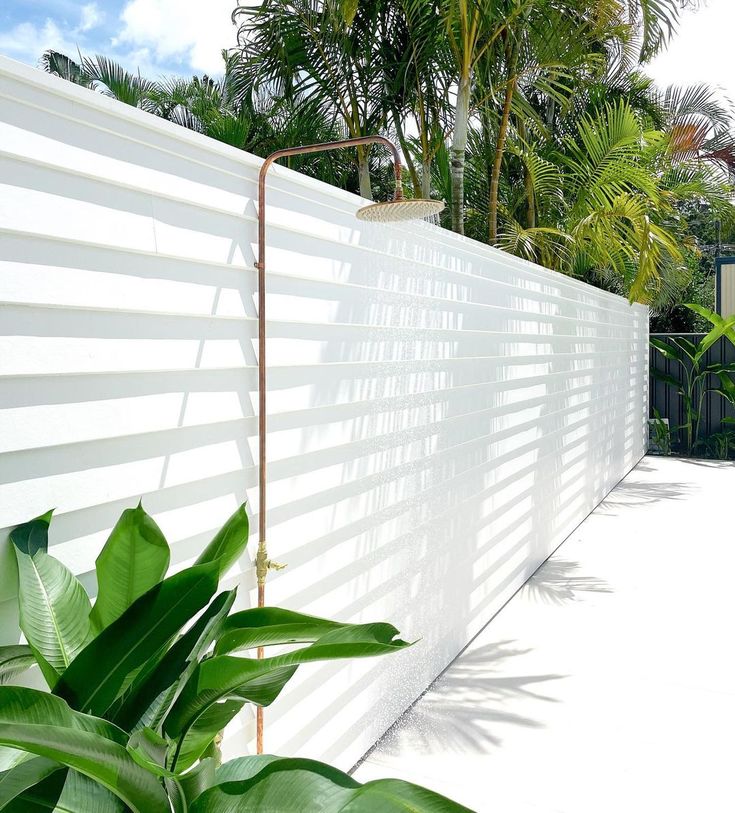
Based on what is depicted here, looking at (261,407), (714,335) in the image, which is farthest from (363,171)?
(714,335)

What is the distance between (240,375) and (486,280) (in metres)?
2.09

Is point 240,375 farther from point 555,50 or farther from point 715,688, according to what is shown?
point 555,50

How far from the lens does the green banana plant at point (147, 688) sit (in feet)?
3.17

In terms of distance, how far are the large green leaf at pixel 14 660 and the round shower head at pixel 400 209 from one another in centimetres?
117

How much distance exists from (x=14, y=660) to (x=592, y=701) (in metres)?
2.33

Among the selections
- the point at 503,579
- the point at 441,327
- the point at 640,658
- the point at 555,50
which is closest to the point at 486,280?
the point at 441,327

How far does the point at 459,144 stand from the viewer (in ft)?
17.3

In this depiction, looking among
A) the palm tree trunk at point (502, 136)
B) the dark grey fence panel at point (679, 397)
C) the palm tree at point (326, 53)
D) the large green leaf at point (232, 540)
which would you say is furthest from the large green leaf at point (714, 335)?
the large green leaf at point (232, 540)

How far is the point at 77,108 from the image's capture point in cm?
148

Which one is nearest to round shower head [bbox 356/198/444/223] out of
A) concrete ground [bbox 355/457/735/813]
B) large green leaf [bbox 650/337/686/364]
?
concrete ground [bbox 355/457/735/813]

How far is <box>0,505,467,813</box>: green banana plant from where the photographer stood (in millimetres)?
965

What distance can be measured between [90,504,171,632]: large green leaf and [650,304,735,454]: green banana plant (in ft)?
29.8

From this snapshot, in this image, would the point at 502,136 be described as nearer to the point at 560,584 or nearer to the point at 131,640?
the point at 560,584

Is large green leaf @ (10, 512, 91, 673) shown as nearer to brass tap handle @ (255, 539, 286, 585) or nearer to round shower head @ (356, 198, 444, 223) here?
brass tap handle @ (255, 539, 286, 585)
